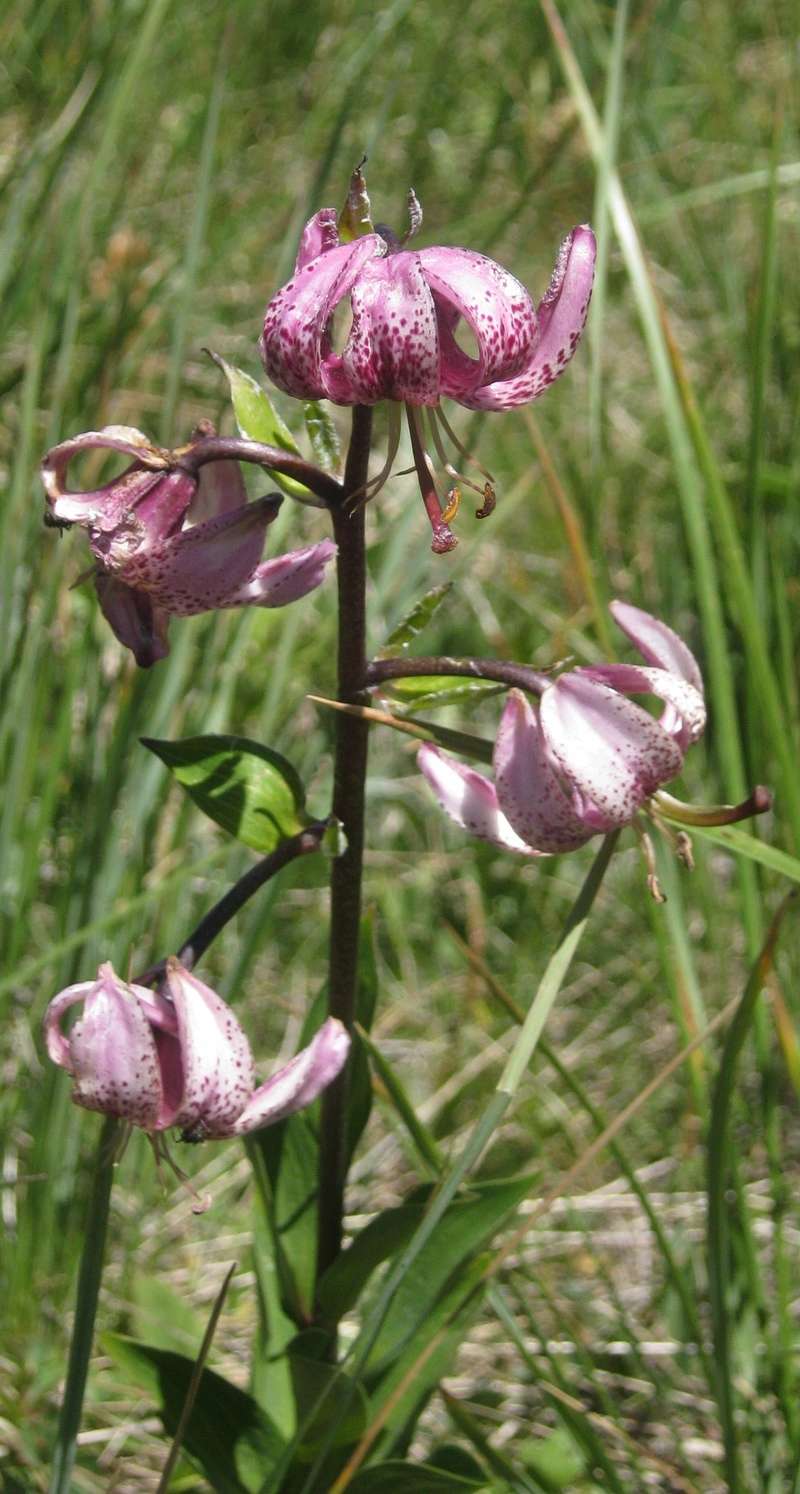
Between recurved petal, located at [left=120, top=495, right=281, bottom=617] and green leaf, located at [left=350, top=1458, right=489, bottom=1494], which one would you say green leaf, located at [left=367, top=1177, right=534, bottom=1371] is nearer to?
green leaf, located at [left=350, top=1458, right=489, bottom=1494]

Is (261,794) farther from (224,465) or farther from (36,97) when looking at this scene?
(36,97)

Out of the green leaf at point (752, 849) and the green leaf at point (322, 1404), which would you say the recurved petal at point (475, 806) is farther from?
the green leaf at point (322, 1404)

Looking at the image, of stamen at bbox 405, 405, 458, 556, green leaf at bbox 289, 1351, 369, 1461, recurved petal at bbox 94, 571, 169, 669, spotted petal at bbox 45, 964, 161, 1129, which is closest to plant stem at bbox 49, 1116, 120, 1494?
spotted petal at bbox 45, 964, 161, 1129

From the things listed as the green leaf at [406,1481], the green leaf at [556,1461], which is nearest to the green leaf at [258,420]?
the green leaf at [406,1481]

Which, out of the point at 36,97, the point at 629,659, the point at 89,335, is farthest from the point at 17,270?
the point at 629,659

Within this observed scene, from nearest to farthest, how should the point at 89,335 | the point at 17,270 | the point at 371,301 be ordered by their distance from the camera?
the point at 371,301 → the point at 17,270 → the point at 89,335

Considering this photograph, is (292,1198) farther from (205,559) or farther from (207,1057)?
(205,559)
